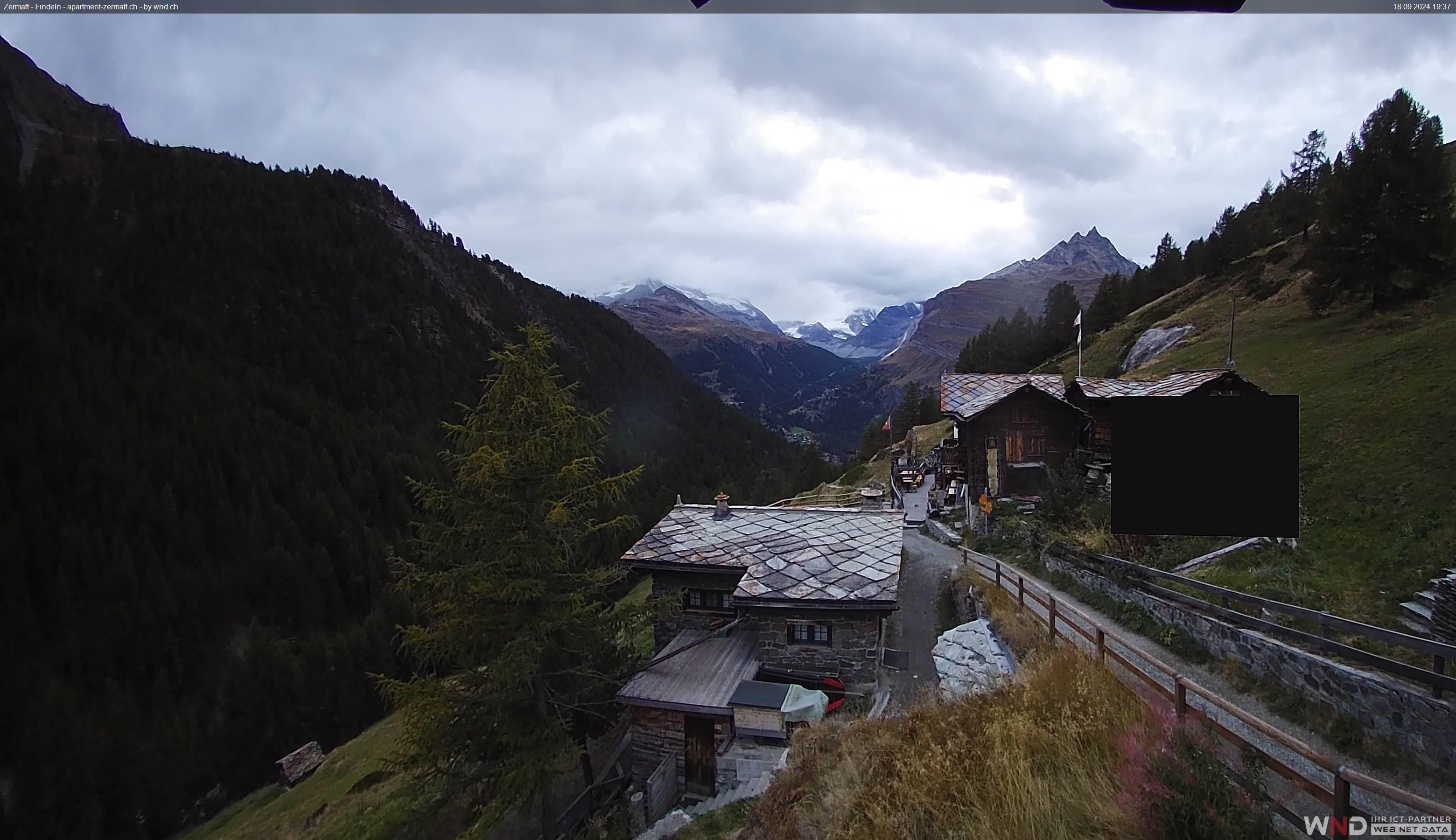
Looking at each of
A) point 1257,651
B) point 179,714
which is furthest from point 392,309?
point 1257,651

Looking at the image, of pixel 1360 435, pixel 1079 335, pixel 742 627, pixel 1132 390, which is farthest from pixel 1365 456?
pixel 742 627

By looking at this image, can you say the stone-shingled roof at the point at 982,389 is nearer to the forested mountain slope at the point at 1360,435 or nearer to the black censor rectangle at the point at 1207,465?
the forested mountain slope at the point at 1360,435

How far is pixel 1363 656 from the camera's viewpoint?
302 inches

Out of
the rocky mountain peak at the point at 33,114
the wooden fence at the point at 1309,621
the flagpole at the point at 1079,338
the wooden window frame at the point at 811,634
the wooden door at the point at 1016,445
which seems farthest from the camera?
the rocky mountain peak at the point at 33,114

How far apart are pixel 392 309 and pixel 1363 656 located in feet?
535

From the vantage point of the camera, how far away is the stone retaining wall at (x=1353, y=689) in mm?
6918

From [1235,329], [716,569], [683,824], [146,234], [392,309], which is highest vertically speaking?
[146,234]

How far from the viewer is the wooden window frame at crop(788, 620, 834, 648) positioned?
1534 centimetres

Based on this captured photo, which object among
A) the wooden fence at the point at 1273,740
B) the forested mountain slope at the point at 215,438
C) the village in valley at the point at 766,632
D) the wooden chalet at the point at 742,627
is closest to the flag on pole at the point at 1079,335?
the village in valley at the point at 766,632

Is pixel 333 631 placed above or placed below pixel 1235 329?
below

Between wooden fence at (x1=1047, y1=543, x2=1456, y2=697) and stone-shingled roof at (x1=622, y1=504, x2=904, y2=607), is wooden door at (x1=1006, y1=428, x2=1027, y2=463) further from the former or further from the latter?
wooden fence at (x1=1047, y1=543, x2=1456, y2=697)

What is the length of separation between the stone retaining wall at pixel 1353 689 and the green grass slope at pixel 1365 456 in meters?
2.34

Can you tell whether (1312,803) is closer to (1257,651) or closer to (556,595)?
(1257,651)

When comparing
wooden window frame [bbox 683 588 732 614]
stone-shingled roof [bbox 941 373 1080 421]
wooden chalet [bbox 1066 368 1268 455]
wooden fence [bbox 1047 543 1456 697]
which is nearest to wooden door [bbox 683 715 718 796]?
wooden window frame [bbox 683 588 732 614]
